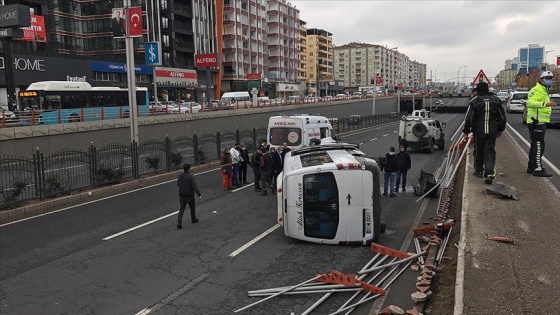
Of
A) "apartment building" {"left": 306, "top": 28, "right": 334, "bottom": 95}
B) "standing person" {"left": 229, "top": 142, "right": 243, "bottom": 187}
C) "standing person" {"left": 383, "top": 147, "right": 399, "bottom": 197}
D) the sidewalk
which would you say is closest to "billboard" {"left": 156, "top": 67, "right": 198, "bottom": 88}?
"standing person" {"left": 229, "top": 142, "right": 243, "bottom": 187}

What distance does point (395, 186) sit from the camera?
1468 centimetres

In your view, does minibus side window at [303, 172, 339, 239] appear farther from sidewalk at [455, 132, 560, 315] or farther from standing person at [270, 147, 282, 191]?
standing person at [270, 147, 282, 191]

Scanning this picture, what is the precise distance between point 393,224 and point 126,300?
21.0 ft

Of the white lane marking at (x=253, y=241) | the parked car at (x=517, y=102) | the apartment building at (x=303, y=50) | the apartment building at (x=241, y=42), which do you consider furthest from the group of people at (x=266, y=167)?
the apartment building at (x=303, y=50)

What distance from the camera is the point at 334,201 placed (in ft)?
28.4

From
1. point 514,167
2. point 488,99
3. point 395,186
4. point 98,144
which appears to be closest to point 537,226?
point 488,99

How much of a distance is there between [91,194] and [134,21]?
8049 mm

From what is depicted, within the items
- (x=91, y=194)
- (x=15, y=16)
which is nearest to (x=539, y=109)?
(x=91, y=194)

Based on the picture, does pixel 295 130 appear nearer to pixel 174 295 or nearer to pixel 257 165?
pixel 257 165

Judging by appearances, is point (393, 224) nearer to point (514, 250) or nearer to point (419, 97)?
point (514, 250)

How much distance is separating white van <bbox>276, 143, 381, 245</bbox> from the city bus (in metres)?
23.1

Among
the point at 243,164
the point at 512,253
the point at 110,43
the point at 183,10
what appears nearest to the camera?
the point at 512,253

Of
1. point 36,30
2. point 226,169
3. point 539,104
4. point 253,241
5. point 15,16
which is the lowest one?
point 253,241

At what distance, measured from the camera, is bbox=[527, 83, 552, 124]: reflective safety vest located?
892 centimetres
